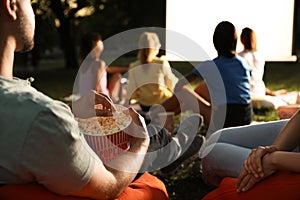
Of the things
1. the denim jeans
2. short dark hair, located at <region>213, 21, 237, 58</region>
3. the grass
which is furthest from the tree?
the denim jeans

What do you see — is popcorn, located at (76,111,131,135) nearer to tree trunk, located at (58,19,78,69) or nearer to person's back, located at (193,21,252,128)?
person's back, located at (193,21,252,128)

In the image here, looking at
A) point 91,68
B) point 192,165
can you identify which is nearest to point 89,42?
point 91,68

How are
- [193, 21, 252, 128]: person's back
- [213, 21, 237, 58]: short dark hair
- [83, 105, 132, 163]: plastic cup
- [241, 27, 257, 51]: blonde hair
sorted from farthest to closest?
[241, 27, 257, 51]: blonde hair → [193, 21, 252, 128]: person's back → [213, 21, 237, 58]: short dark hair → [83, 105, 132, 163]: plastic cup

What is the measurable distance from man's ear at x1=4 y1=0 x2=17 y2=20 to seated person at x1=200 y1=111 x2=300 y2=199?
2.97 feet

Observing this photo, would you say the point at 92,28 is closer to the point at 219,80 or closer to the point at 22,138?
the point at 219,80

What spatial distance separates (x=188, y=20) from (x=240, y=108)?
3.02 ft

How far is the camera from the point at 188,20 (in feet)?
13.3

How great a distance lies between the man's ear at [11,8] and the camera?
4.24ft

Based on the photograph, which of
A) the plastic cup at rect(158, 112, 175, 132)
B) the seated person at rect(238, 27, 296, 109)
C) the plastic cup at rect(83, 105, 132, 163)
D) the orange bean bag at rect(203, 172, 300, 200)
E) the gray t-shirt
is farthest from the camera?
the seated person at rect(238, 27, 296, 109)

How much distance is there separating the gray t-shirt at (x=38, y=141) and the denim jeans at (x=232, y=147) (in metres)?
0.91

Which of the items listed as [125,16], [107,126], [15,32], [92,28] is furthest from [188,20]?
[92,28]

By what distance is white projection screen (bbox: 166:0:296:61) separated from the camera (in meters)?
3.96

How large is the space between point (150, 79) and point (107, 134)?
9.15 feet

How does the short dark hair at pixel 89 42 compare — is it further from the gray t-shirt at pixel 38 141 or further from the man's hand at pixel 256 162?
the gray t-shirt at pixel 38 141
